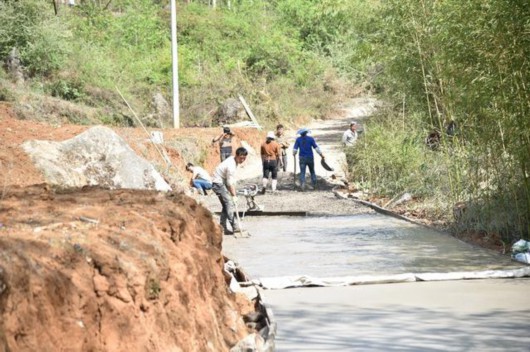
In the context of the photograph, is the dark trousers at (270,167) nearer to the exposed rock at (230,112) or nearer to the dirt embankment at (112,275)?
the exposed rock at (230,112)

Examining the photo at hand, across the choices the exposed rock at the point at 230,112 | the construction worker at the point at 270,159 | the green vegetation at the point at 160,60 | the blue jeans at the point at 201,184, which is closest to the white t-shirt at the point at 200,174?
the blue jeans at the point at 201,184

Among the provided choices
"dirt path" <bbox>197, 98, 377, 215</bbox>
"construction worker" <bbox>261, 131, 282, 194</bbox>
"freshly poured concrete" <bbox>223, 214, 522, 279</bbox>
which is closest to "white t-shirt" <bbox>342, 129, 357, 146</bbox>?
"dirt path" <bbox>197, 98, 377, 215</bbox>

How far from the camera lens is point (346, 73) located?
60.9 meters

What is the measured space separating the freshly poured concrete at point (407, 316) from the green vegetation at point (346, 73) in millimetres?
3608

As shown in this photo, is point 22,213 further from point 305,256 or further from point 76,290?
point 305,256

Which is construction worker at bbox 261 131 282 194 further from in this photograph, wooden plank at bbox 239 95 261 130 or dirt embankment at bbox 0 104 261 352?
dirt embankment at bbox 0 104 261 352

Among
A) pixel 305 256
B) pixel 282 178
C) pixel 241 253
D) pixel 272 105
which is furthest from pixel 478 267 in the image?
pixel 272 105

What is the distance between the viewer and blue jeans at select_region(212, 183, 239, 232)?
1944cm

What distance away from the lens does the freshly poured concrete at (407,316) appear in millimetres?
10438

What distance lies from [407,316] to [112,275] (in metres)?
5.27

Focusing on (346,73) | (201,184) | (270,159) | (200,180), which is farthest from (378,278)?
(346,73)

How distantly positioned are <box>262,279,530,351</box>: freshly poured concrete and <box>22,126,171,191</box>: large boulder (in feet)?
30.0

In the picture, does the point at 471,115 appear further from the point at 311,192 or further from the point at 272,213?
the point at 311,192

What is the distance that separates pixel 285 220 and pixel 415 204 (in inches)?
125
